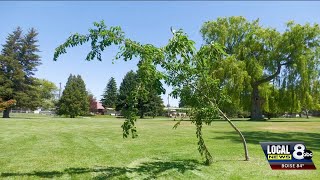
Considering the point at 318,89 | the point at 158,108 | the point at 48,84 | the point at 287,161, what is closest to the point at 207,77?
the point at 287,161

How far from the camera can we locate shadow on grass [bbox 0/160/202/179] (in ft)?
30.5

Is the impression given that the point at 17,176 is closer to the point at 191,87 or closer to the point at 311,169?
the point at 191,87

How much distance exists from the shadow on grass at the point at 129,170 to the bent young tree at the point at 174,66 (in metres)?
1.05

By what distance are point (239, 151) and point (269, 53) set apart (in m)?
40.7

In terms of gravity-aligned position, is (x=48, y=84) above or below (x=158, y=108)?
above

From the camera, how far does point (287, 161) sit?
418 inches

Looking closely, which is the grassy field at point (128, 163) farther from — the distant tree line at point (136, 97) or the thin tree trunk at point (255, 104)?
the thin tree trunk at point (255, 104)

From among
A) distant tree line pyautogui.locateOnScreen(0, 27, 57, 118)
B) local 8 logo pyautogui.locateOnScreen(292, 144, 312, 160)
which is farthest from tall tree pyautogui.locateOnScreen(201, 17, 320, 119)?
local 8 logo pyautogui.locateOnScreen(292, 144, 312, 160)

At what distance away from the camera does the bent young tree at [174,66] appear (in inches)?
375

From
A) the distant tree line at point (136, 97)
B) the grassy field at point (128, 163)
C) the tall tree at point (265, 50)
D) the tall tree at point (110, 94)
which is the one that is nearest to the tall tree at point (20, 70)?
the distant tree line at point (136, 97)

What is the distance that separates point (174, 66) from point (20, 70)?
5119cm
